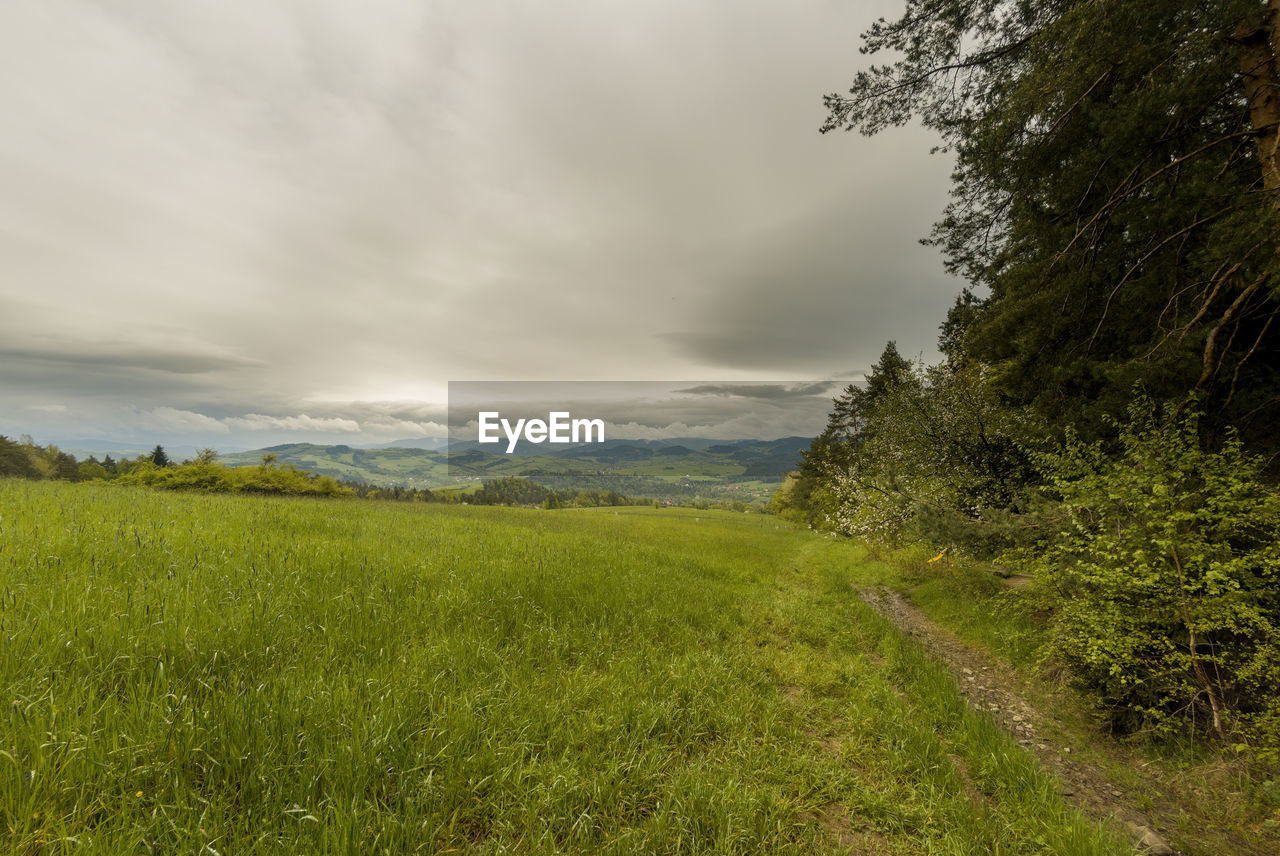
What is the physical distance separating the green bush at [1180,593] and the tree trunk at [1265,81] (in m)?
3.44

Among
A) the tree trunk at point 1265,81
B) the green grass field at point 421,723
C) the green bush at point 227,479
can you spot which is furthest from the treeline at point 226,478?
the tree trunk at point 1265,81

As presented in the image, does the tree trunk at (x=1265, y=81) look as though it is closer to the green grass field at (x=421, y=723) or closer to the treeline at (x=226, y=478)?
the green grass field at (x=421, y=723)

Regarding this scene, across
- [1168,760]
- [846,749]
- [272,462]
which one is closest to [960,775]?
[846,749]

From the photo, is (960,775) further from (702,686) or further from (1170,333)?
(1170,333)

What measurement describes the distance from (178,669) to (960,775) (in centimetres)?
808

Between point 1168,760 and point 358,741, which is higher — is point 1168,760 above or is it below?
below

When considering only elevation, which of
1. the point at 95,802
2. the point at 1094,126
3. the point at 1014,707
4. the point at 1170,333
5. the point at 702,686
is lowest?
the point at 1014,707

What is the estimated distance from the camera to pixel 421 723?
373cm

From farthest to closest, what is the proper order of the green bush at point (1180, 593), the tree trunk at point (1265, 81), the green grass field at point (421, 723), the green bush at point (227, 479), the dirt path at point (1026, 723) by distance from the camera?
the green bush at point (227, 479) < the tree trunk at point (1265, 81) < the green bush at point (1180, 593) < the dirt path at point (1026, 723) < the green grass field at point (421, 723)

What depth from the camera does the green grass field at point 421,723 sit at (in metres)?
2.61

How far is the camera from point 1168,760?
4.99 m

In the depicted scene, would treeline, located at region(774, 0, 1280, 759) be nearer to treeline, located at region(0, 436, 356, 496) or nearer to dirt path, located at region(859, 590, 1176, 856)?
dirt path, located at region(859, 590, 1176, 856)

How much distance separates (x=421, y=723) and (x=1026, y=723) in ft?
28.3

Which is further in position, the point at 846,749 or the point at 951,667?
the point at 951,667
